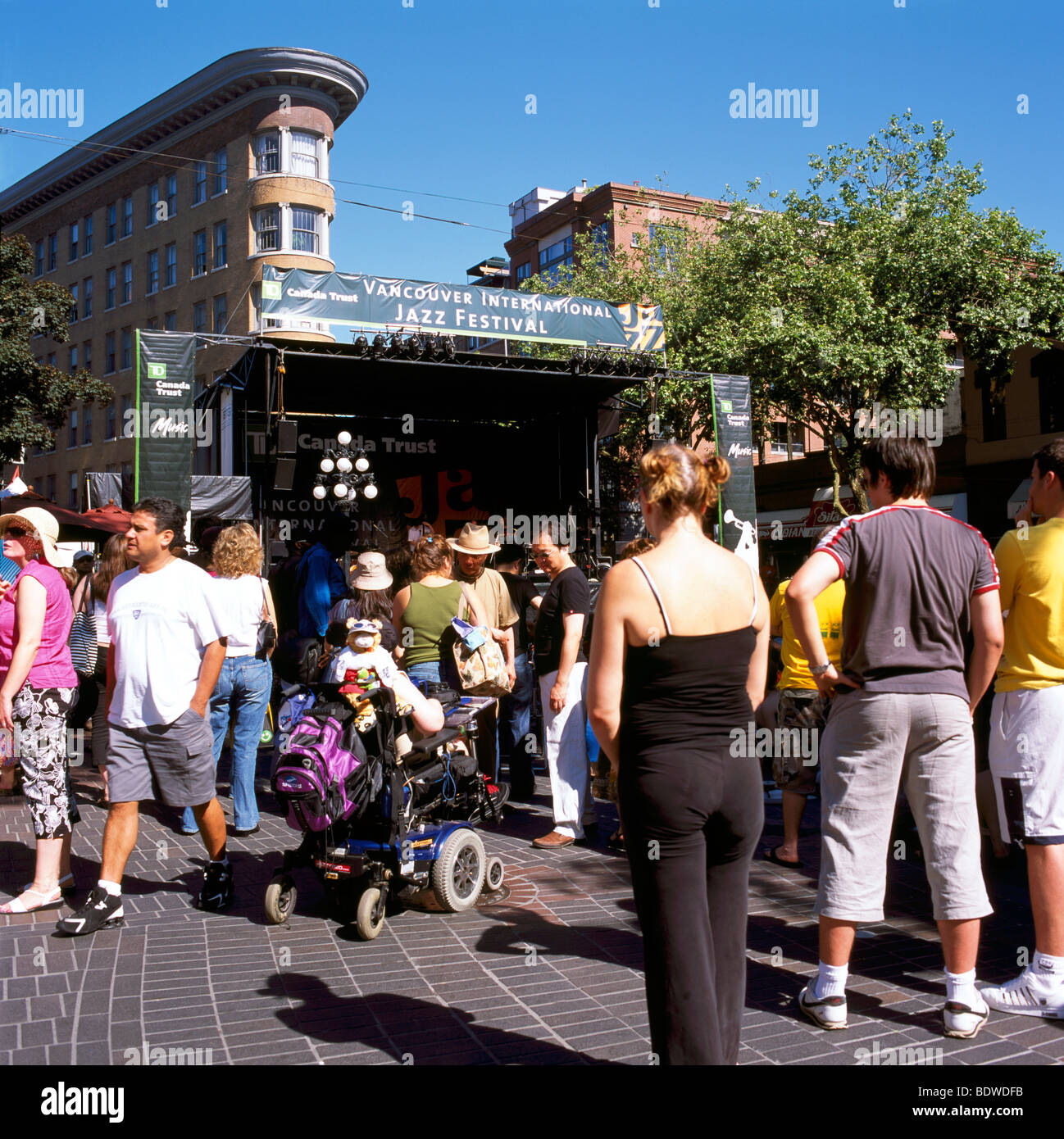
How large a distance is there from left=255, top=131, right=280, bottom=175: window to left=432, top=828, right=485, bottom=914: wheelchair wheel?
37301 mm

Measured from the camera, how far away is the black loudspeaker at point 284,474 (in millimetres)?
14930

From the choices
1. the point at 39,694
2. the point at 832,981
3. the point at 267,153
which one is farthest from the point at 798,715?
the point at 267,153

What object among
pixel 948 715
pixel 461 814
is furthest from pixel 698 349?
→ pixel 948 715

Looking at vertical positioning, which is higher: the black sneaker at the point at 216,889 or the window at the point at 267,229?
the window at the point at 267,229

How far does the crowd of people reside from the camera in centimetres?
264

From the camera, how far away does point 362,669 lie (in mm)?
4836

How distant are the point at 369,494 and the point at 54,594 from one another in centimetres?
1257

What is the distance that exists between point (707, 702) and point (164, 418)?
11.1 meters

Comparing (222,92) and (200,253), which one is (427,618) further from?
(222,92)

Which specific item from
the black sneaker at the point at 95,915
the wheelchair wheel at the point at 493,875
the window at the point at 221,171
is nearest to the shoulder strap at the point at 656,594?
the wheelchair wheel at the point at 493,875

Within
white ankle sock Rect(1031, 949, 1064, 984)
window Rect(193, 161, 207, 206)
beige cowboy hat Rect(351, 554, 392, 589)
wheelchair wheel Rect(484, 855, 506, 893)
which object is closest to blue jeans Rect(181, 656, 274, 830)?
beige cowboy hat Rect(351, 554, 392, 589)

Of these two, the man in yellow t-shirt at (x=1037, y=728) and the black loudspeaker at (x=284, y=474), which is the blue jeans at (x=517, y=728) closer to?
the man in yellow t-shirt at (x=1037, y=728)

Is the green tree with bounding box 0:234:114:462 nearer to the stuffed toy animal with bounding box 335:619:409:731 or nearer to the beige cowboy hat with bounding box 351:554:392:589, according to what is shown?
the beige cowboy hat with bounding box 351:554:392:589
